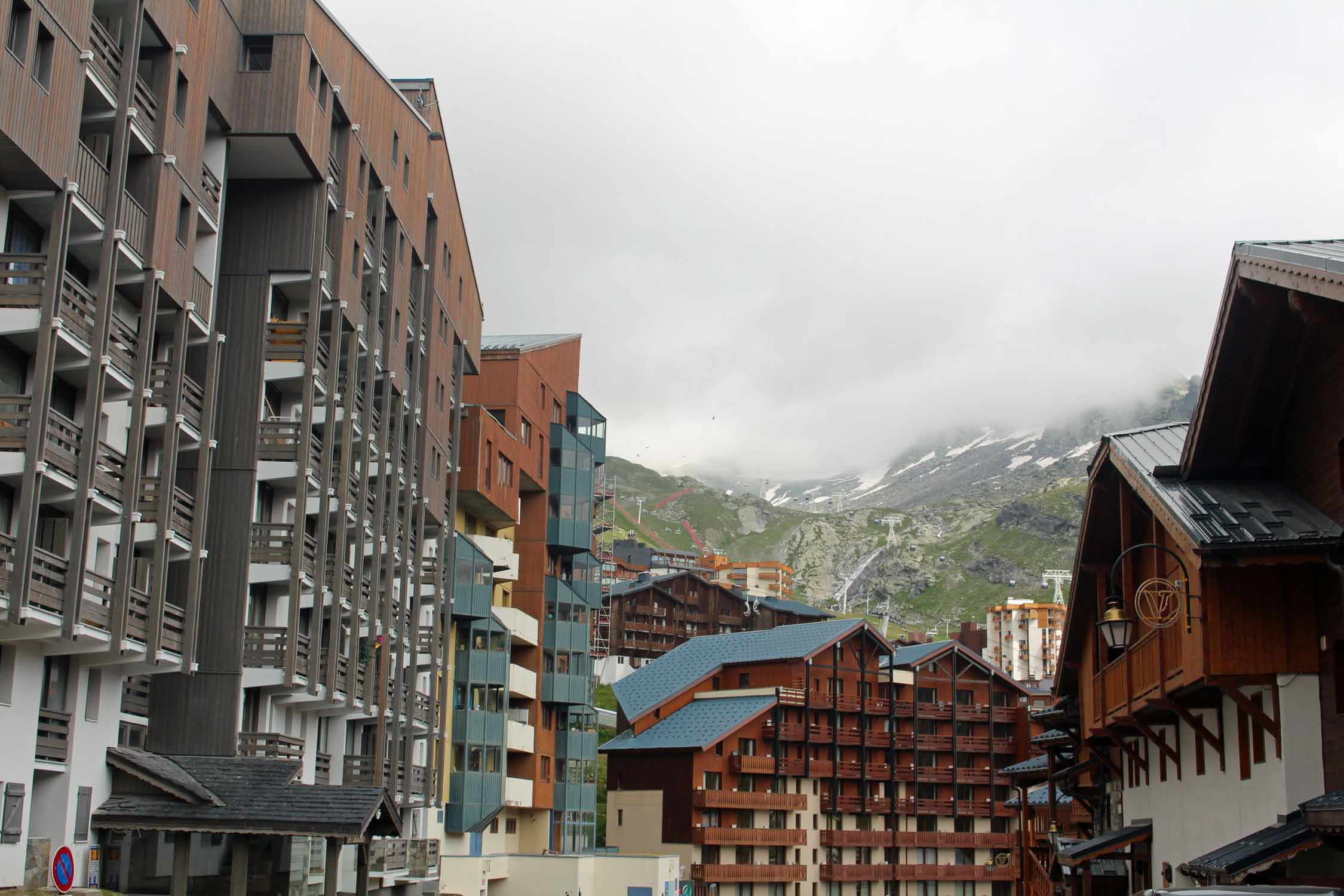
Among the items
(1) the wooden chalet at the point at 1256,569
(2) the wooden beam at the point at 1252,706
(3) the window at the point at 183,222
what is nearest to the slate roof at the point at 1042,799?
(1) the wooden chalet at the point at 1256,569

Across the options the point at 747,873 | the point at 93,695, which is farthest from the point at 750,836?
the point at 93,695

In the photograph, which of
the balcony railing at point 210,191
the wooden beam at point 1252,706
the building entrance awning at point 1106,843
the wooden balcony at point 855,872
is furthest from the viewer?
the wooden balcony at point 855,872

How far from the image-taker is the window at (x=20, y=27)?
Answer: 2530cm

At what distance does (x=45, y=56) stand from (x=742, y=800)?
73.0 metres

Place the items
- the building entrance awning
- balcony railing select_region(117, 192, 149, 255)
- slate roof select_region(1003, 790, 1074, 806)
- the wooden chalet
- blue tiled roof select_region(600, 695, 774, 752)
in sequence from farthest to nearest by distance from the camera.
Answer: blue tiled roof select_region(600, 695, 774, 752)
slate roof select_region(1003, 790, 1074, 806)
the building entrance awning
balcony railing select_region(117, 192, 149, 255)
the wooden chalet

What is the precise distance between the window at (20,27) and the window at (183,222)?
21.7 ft

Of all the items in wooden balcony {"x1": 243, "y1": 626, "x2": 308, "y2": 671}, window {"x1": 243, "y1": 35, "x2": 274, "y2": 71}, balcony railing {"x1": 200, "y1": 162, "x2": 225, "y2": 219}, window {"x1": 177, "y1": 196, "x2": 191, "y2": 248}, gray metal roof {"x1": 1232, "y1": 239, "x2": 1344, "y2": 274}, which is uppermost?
window {"x1": 243, "y1": 35, "x2": 274, "y2": 71}

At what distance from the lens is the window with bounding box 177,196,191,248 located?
32031mm

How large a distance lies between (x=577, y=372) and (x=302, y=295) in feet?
133

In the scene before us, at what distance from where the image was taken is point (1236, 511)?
75.8 ft

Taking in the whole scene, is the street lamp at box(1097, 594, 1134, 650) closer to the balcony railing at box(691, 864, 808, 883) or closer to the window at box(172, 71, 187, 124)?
the window at box(172, 71, 187, 124)

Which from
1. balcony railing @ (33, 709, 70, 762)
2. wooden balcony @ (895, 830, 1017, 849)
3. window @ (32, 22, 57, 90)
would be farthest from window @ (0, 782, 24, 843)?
wooden balcony @ (895, 830, 1017, 849)

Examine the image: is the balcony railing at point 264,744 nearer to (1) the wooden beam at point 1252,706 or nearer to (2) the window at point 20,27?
(2) the window at point 20,27

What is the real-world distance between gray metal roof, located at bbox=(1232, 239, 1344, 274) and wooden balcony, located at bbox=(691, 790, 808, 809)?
71640mm
